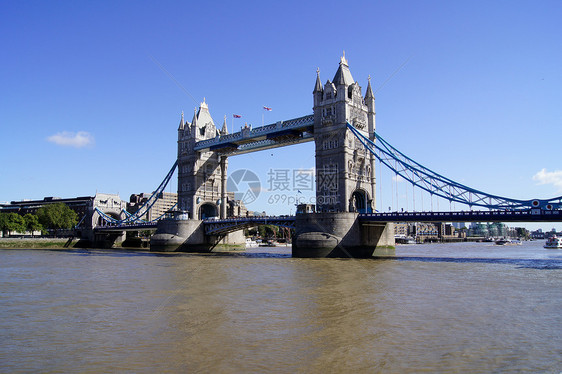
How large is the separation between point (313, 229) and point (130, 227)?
149ft

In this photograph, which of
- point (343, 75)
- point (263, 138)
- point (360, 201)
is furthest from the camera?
point (263, 138)

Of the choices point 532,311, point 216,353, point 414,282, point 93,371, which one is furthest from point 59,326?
point 414,282

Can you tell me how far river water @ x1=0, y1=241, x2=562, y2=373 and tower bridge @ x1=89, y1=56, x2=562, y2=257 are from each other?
824 inches

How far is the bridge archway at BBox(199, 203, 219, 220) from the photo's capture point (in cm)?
7675

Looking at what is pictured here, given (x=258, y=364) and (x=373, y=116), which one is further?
(x=373, y=116)

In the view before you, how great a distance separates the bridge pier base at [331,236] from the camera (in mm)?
46156

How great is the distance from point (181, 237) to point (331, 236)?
1088 inches

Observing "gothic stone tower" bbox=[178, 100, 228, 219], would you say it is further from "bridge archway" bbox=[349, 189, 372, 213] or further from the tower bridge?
"bridge archway" bbox=[349, 189, 372, 213]

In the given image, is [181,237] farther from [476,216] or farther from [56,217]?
[56,217]

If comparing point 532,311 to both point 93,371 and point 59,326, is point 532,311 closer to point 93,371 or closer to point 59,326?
point 93,371

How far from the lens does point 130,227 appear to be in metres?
80.5

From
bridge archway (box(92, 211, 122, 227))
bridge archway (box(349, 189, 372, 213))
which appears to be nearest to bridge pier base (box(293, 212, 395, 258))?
bridge archway (box(349, 189, 372, 213))

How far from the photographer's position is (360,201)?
56.8m

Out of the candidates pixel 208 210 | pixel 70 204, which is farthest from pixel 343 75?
pixel 70 204
